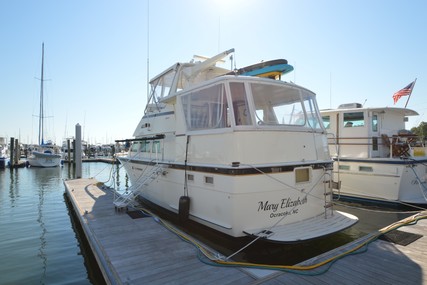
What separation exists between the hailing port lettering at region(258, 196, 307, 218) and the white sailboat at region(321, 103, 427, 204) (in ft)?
16.1

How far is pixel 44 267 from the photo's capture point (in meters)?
5.50

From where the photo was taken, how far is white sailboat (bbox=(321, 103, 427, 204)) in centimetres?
983

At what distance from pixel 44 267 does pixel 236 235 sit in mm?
3949

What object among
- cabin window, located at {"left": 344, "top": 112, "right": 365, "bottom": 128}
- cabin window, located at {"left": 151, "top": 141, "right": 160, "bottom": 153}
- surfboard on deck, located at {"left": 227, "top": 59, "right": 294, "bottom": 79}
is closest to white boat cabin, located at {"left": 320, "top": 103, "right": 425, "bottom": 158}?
cabin window, located at {"left": 344, "top": 112, "right": 365, "bottom": 128}

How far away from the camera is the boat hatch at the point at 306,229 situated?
4.79 metres

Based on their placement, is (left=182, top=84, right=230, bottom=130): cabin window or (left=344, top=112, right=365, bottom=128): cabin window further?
(left=344, top=112, right=365, bottom=128): cabin window

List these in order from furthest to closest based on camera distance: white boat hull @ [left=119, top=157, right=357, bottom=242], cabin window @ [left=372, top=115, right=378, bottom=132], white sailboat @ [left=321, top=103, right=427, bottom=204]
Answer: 1. cabin window @ [left=372, top=115, right=378, bottom=132]
2. white sailboat @ [left=321, top=103, right=427, bottom=204]
3. white boat hull @ [left=119, top=157, right=357, bottom=242]

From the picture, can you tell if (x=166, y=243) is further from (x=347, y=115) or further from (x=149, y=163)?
(x=347, y=115)

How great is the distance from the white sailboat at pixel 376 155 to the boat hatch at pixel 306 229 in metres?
4.28

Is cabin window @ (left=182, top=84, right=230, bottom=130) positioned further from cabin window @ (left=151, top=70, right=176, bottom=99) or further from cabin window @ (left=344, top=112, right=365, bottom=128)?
cabin window @ (left=344, top=112, right=365, bottom=128)

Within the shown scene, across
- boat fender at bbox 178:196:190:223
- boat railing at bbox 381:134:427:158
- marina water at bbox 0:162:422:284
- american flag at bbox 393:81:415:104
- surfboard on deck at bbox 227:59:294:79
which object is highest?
american flag at bbox 393:81:415:104

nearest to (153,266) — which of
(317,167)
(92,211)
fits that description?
(317,167)

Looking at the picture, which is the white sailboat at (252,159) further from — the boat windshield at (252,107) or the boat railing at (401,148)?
the boat railing at (401,148)

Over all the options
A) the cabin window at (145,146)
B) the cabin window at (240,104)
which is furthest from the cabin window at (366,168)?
the cabin window at (145,146)
